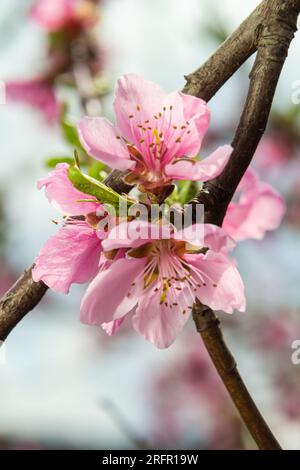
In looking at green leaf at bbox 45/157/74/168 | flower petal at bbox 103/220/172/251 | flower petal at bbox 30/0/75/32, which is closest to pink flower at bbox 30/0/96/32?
flower petal at bbox 30/0/75/32

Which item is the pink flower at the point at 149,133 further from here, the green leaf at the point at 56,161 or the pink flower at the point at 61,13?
the pink flower at the point at 61,13

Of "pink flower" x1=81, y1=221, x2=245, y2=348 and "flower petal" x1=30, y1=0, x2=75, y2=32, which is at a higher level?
"flower petal" x1=30, y1=0, x2=75, y2=32

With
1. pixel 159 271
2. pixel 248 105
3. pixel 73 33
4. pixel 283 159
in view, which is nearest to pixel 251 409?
pixel 159 271

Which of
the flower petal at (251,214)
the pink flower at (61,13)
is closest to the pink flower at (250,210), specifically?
the flower petal at (251,214)

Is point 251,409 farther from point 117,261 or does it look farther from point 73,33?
point 73,33

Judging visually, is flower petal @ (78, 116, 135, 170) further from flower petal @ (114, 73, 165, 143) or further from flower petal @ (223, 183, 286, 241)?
flower petal @ (223, 183, 286, 241)

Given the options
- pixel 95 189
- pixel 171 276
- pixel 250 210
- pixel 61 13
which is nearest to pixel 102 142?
pixel 95 189

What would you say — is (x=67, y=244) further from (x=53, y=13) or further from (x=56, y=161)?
(x=53, y=13)
